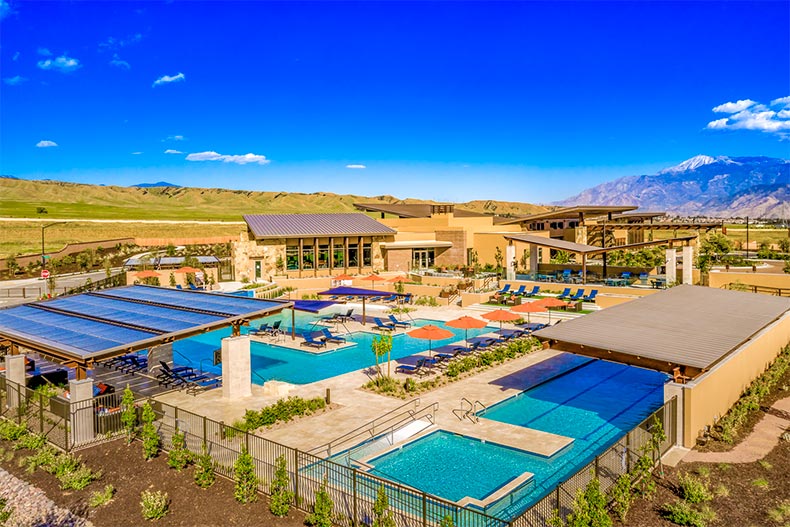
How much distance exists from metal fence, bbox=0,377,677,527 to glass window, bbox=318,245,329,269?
30.1m

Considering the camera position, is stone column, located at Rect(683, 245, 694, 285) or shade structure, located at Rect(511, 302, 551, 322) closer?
shade structure, located at Rect(511, 302, 551, 322)

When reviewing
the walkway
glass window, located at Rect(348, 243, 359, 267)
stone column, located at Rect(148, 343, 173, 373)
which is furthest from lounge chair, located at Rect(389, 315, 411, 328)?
glass window, located at Rect(348, 243, 359, 267)

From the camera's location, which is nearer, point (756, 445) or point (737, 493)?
point (737, 493)

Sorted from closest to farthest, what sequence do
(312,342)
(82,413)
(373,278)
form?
(82,413) → (312,342) → (373,278)

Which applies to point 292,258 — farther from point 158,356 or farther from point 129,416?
point 129,416

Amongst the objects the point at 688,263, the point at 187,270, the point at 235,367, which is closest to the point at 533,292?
the point at 688,263

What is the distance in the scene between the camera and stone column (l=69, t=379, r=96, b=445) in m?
13.1

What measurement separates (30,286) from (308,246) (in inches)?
911

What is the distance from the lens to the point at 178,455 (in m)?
11.9

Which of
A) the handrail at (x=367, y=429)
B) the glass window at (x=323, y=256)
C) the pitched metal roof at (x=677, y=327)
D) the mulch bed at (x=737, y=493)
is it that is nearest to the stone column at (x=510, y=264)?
the pitched metal roof at (x=677, y=327)

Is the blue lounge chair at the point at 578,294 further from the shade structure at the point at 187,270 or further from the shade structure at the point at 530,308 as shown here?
the shade structure at the point at 187,270

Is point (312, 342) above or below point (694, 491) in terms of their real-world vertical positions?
above

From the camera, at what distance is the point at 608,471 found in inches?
410

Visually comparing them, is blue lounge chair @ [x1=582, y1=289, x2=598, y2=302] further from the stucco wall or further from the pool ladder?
the pool ladder
